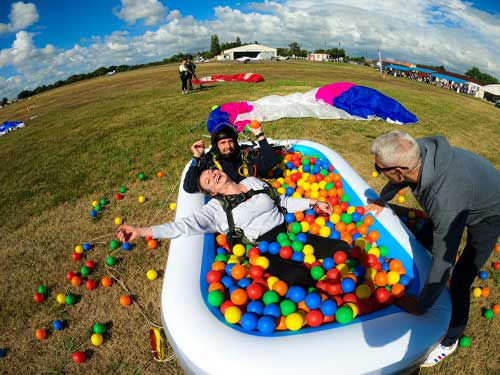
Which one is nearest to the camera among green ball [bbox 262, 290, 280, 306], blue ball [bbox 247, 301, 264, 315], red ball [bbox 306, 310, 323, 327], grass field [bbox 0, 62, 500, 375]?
red ball [bbox 306, 310, 323, 327]

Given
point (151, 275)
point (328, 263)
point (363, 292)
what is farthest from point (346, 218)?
point (151, 275)

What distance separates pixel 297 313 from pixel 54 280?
316 centimetres

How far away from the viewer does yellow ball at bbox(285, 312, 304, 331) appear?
238 centimetres

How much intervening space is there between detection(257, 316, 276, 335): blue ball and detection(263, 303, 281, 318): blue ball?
0.42ft

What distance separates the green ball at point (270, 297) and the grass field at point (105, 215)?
1.04m

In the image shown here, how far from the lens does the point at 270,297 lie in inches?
105

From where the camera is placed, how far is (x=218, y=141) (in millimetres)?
4402

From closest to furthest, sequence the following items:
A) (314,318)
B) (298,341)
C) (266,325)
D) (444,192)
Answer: (444,192)
(298,341)
(266,325)
(314,318)

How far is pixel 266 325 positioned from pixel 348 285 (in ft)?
3.10

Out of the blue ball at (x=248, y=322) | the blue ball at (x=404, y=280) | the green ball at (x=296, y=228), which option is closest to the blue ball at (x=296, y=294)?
the blue ball at (x=248, y=322)

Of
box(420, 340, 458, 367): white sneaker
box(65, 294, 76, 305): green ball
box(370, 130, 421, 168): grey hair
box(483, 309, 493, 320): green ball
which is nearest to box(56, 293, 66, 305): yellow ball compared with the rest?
box(65, 294, 76, 305): green ball

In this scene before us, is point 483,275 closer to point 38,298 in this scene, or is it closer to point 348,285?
point 348,285

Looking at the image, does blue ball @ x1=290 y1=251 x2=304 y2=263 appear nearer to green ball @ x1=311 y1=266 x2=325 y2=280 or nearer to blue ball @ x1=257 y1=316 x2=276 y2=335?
green ball @ x1=311 y1=266 x2=325 y2=280

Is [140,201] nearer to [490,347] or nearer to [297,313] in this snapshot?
[297,313]
